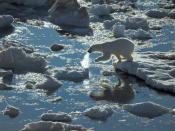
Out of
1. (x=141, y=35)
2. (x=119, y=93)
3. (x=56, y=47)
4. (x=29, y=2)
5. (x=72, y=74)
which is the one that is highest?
(x=29, y=2)

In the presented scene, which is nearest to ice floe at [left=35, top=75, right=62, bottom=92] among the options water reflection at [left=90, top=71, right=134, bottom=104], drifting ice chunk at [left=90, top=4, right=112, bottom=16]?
water reflection at [left=90, top=71, right=134, bottom=104]

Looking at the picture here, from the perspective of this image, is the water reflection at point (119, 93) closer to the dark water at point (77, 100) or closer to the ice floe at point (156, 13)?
the dark water at point (77, 100)

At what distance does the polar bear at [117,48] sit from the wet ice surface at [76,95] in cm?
18

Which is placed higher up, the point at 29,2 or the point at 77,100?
the point at 29,2

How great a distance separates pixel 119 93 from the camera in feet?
22.0

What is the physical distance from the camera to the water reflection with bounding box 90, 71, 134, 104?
6.52 meters

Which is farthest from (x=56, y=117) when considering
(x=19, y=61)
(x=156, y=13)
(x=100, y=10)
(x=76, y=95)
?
(x=156, y=13)

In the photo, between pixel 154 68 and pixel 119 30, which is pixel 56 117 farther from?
pixel 119 30

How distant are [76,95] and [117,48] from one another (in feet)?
2.98

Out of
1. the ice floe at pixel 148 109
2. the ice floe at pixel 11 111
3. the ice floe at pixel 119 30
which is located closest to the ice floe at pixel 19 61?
the ice floe at pixel 11 111

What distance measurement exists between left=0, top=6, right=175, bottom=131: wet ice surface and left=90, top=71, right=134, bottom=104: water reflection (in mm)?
50

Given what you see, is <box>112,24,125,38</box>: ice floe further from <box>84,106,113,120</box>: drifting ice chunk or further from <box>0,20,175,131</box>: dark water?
<box>84,106,113,120</box>: drifting ice chunk

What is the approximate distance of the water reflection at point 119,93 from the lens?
6520mm

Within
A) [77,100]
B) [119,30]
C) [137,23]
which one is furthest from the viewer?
[137,23]
